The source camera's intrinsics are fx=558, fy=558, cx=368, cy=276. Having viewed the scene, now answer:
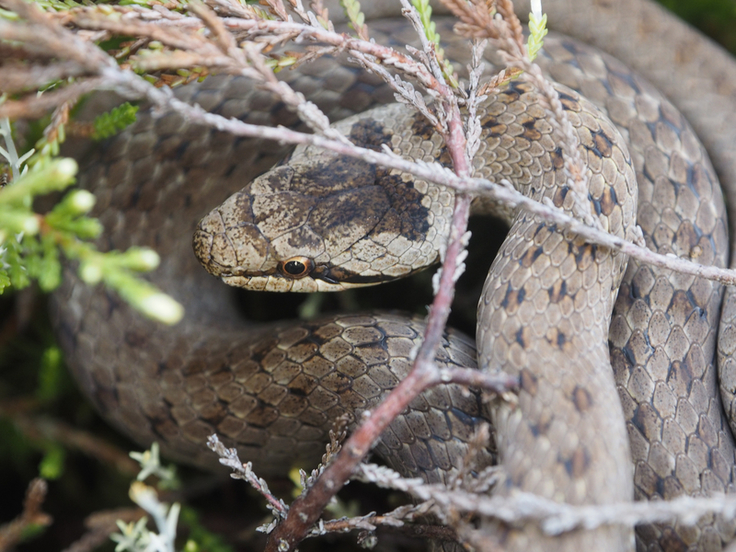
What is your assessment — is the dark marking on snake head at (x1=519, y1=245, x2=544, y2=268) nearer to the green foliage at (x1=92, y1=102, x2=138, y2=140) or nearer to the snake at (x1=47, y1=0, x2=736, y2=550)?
the snake at (x1=47, y1=0, x2=736, y2=550)

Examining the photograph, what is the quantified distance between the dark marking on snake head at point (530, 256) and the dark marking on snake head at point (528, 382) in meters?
0.40

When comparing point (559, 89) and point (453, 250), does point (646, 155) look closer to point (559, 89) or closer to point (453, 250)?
point (559, 89)

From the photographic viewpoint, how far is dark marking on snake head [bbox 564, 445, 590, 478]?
5.03 feet

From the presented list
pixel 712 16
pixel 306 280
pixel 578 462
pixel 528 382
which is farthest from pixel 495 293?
pixel 712 16

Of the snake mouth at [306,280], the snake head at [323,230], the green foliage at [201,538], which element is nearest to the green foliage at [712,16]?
the snake head at [323,230]

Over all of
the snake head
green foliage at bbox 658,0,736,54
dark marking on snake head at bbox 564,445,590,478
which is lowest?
the snake head

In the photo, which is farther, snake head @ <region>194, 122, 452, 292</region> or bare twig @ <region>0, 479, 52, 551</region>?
snake head @ <region>194, 122, 452, 292</region>

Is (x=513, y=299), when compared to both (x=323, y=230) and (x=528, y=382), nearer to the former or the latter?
(x=528, y=382)

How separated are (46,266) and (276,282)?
1010mm

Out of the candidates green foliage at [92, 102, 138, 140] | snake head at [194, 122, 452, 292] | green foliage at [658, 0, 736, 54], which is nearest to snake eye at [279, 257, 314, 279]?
snake head at [194, 122, 452, 292]

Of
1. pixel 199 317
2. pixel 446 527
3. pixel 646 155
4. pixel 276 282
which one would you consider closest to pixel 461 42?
pixel 646 155

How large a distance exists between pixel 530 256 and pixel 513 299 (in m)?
0.18

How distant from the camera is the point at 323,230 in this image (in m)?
2.24

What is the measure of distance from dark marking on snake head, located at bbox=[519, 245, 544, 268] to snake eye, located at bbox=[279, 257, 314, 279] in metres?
0.82
